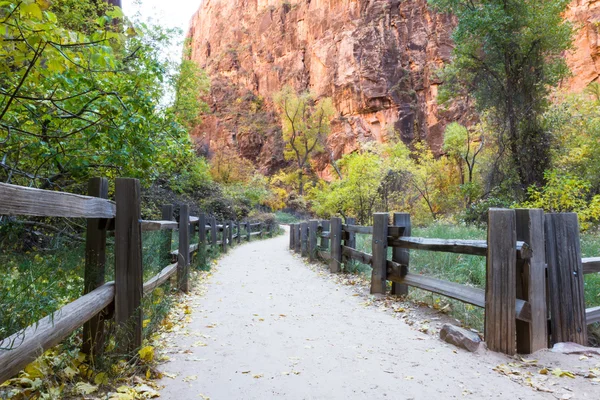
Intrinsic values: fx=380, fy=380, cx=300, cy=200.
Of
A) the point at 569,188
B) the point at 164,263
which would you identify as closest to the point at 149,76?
the point at 164,263

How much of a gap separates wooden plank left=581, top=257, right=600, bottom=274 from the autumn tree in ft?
146

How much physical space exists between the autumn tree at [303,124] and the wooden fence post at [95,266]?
148ft

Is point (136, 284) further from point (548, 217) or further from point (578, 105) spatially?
point (578, 105)

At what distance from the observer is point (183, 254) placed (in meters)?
6.58

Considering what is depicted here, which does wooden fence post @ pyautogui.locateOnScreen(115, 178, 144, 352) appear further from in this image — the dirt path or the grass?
the grass

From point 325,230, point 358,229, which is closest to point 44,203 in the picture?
point 358,229

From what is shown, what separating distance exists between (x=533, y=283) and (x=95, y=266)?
377cm

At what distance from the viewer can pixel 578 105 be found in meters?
17.2

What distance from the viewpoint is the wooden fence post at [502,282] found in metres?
3.49

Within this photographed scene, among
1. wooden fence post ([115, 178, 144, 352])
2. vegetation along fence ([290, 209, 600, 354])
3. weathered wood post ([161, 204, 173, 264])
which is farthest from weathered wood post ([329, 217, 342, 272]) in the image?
wooden fence post ([115, 178, 144, 352])

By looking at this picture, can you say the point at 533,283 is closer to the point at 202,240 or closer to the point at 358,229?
Answer: the point at 358,229

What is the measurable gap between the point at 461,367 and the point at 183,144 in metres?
5.12

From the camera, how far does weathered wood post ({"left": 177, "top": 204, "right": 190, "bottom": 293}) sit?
20.2ft

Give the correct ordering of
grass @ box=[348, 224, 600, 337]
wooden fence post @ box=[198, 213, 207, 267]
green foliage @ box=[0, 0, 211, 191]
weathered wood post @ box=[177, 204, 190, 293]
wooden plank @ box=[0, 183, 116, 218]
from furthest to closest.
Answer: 1. wooden fence post @ box=[198, 213, 207, 267]
2. weathered wood post @ box=[177, 204, 190, 293]
3. grass @ box=[348, 224, 600, 337]
4. green foliage @ box=[0, 0, 211, 191]
5. wooden plank @ box=[0, 183, 116, 218]
